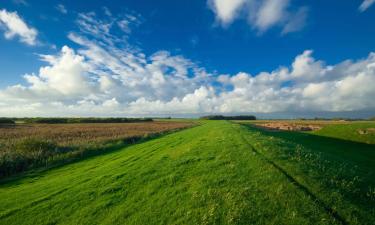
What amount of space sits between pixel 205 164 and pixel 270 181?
14.5 feet

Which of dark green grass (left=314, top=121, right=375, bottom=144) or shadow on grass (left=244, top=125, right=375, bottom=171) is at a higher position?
dark green grass (left=314, top=121, right=375, bottom=144)

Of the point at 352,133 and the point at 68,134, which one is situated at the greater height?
the point at 352,133

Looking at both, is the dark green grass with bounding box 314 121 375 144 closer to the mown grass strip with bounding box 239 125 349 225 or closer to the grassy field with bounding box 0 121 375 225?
Result: the grassy field with bounding box 0 121 375 225

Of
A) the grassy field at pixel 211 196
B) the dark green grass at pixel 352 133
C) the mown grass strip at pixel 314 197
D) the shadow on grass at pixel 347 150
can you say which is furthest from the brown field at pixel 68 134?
the dark green grass at pixel 352 133

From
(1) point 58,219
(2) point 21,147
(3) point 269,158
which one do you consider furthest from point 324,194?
(2) point 21,147

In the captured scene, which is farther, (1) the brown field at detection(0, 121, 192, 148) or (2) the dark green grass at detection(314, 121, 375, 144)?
(1) the brown field at detection(0, 121, 192, 148)

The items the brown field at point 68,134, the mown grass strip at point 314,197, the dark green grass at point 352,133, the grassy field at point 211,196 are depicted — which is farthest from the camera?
the brown field at point 68,134

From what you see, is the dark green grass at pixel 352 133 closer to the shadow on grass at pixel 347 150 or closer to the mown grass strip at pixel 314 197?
the shadow on grass at pixel 347 150

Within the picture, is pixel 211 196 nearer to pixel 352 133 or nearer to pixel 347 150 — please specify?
pixel 347 150

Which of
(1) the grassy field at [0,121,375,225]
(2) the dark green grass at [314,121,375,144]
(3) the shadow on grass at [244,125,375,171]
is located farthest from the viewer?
(2) the dark green grass at [314,121,375,144]

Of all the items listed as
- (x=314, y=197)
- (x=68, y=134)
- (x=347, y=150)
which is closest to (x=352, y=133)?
(x=347, y=150)

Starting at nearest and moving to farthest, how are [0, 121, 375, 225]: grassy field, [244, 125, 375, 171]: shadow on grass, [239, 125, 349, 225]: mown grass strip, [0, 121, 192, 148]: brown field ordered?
[239, 125, 349, 225]: mown grass strip < [0, 121, 375, 225]: grassy field < [244, 125, 375, 171]: shadow on grass < [0, 121, 192, 148]: brown field

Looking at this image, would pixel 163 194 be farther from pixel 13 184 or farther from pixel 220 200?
pixel 13 184

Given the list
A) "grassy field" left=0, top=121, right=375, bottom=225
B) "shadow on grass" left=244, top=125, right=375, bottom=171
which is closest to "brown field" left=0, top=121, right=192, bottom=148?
"grassy field" left=0, top=121, right=375, bottom=225
